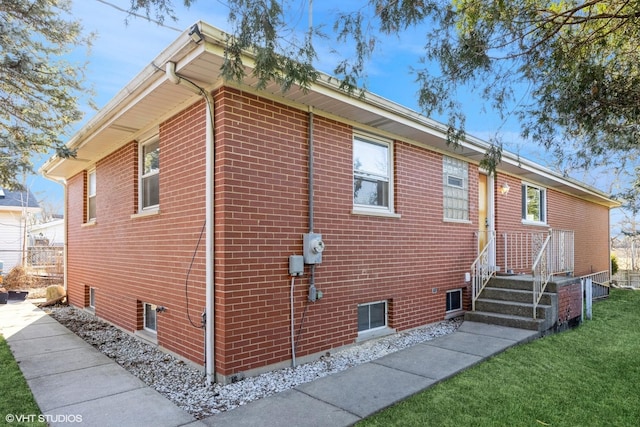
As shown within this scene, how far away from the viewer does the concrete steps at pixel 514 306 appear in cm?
684

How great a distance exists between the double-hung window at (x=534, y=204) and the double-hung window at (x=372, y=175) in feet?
19.8

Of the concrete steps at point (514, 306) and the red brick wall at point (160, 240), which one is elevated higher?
the red brick wall at point (160, 240)

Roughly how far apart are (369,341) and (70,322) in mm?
6289

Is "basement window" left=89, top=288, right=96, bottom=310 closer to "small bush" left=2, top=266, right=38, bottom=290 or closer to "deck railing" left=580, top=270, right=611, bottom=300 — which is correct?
"small bush" left=2, top=266, right=38, bottom=290

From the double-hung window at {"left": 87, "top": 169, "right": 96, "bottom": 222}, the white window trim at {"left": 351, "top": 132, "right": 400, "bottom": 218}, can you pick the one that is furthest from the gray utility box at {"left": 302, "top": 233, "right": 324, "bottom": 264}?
the double-hung window at {"left": 87, "top": 169, "right": 96, "bottom": 222}

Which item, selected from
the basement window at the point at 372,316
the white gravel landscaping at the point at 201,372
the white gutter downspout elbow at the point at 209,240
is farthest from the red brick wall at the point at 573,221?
the white gutter downspout elbow at the point at 209,240

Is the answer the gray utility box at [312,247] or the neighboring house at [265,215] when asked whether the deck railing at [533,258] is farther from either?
the gray utility box at [312,247]

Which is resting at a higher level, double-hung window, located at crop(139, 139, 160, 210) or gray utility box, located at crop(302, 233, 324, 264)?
double-hung window, located at crop(139, 139, 160, 210)

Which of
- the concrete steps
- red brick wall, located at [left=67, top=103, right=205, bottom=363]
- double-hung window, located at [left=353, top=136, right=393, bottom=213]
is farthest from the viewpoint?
the concrete steps

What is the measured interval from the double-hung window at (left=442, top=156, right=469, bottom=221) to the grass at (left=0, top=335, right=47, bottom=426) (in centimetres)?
706

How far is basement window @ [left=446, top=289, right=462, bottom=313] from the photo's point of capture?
8188 millimetres

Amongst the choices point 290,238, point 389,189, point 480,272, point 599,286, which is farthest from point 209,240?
point 599,286

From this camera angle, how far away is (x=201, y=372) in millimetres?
4922

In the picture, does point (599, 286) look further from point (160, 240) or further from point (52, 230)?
point (52, 230)
